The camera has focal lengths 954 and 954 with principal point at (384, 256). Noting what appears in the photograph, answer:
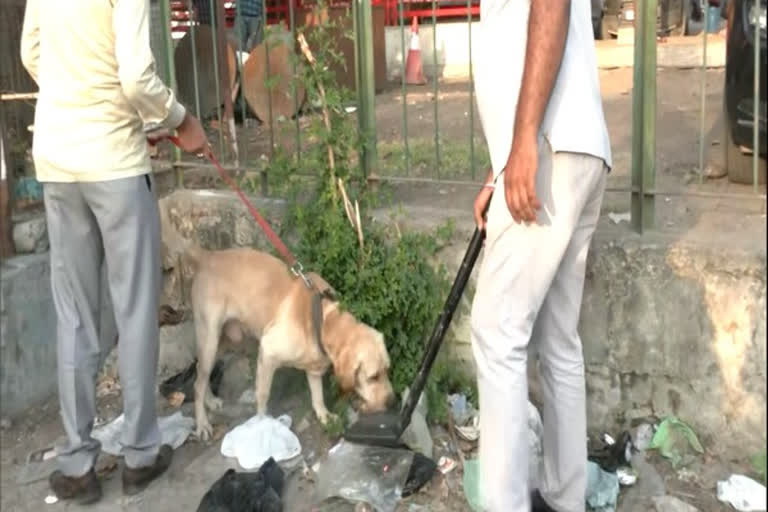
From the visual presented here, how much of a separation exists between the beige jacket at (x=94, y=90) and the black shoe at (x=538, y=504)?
1.89 meters

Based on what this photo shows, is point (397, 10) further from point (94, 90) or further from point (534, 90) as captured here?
point (534, 90)

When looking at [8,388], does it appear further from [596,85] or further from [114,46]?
[596,85]

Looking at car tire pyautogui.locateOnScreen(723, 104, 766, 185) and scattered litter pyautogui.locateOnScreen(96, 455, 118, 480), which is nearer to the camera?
scattered litter pyautogui.locateOnScreen(96, 455, 118, 480)

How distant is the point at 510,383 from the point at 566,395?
Answer: 0.35 metres

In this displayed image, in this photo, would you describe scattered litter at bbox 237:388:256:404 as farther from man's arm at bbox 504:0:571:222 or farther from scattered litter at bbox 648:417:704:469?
man's arm at bbox 504:0:571:222

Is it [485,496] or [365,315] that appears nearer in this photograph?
[485,496]

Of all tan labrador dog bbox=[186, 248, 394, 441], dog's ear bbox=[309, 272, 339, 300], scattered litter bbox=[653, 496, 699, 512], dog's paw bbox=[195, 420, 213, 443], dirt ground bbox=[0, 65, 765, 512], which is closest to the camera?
scattered litter bbox=[653, 496, 699, 512]

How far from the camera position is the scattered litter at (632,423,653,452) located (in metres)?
3.87

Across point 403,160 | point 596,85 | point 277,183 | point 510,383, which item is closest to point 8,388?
point 277,183

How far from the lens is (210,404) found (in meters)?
4.57

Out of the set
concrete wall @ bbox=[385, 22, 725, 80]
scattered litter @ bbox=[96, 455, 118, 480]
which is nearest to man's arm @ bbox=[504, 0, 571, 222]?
scattered litter @ bbox=[96, 455, 118, 480]

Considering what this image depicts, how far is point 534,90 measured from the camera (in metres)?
2.75

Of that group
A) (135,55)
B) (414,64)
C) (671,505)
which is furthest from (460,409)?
(414,64)

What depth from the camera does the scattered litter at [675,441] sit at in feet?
12.5
